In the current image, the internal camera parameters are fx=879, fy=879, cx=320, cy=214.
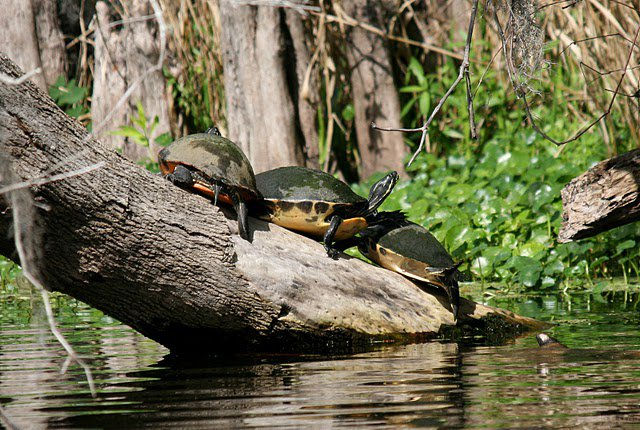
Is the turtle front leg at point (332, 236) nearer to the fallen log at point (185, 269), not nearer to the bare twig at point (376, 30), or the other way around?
the fallen log at point (185, 269)

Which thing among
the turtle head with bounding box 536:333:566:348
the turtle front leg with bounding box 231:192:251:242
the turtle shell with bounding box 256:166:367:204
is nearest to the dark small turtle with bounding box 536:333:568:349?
the turtle head with bounding box 536:333:566:348

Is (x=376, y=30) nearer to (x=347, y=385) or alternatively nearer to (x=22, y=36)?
(x=22, y=36)

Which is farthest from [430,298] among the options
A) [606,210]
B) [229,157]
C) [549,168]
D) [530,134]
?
[530,134]

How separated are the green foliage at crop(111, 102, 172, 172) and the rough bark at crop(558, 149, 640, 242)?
15.3 ft

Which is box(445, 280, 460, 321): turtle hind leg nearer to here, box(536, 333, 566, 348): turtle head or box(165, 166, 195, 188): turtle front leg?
box(536, 333, 566, 348): turtle head

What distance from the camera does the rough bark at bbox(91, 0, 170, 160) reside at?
917cm

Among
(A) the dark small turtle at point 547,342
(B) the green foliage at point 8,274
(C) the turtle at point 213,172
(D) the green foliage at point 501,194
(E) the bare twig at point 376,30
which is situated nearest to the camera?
(A) the dark small turtle at point 547,342

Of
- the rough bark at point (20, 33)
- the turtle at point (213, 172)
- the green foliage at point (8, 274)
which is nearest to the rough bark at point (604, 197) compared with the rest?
the turtle at point (213, 172)

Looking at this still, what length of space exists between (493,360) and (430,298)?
87cm

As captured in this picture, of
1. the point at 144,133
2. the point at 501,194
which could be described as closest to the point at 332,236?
the point at 501,194

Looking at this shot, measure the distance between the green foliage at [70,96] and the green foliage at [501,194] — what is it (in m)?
3.29

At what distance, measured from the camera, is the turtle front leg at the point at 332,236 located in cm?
436

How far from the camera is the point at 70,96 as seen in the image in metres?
9.21

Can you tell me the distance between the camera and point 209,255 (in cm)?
386
